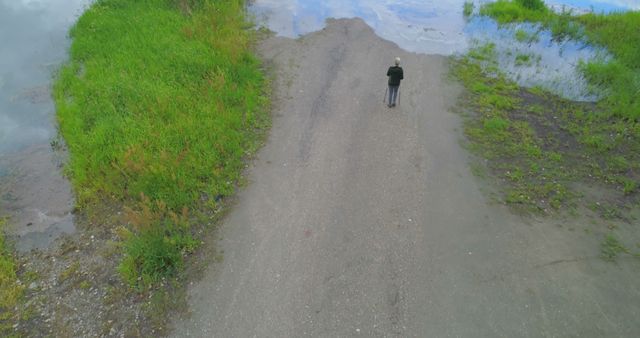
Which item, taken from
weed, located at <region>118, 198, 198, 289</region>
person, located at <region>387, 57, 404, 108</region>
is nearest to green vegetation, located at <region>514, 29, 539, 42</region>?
person, located at <region>387, 57, 404, 108</region>

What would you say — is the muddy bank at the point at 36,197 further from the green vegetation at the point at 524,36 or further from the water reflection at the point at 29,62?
the green vegetation at the point at 524,36

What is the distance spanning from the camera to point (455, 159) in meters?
11.7

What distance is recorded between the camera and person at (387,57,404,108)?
12.9 meters

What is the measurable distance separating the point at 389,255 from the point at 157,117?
8.28 meters

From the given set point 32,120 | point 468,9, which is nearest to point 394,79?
point 468,9

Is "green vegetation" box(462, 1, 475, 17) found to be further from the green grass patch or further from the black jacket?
the black jacket

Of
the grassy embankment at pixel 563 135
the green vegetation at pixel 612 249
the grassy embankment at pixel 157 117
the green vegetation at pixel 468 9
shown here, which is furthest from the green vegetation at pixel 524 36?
the green vegetation at pixel 612 249

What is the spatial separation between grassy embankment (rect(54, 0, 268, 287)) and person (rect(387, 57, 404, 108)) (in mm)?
4256

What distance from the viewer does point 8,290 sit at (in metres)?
8.18

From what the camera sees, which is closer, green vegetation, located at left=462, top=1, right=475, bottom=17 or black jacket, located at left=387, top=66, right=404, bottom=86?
black jacket, located at left=387, top=66, right=404, bottom=86

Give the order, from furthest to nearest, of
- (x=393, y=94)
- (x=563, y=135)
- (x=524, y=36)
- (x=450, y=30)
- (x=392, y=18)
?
(x=392, y=18)
(x=450, y=30)
(x=524, y=36)
(x=393, y=94)
(x=563, y=135)

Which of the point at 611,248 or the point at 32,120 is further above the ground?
the point at 32,120

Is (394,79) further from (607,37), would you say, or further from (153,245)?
(607,37)

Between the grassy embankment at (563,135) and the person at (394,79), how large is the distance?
261cm
